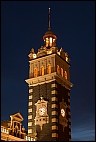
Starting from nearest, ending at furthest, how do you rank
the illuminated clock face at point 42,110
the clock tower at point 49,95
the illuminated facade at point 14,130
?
the illuminated facade at point 14,130 < the clock tower at point 49,95 < the illuminated clock face at point 42,110

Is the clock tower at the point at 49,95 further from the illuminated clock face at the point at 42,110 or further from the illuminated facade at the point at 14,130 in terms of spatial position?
the illuminated facade at the point at 14,130

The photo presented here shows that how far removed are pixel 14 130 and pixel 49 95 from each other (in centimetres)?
1030

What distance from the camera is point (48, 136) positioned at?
66.8 meters

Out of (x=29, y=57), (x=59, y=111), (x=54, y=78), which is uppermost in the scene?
(x=29, y=57)

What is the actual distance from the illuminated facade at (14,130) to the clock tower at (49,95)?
4133 mm

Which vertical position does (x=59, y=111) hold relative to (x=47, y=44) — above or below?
below

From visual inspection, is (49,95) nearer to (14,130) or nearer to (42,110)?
(42,110)

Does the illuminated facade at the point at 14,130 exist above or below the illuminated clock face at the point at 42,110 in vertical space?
below

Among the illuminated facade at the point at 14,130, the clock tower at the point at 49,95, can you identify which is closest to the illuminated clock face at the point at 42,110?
the clock tower at the point at 49,95

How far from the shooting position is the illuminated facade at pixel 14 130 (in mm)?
59594

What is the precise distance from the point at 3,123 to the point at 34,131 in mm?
7749

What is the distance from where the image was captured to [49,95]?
69188mm

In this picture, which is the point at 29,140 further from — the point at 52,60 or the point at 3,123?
the point at 52,60

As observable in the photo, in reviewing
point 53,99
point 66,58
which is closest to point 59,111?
point 53,99
